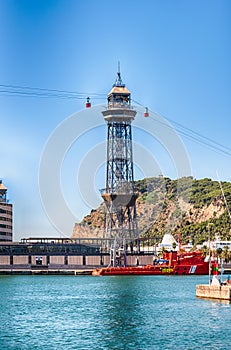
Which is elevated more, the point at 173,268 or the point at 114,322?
the point at 173,268

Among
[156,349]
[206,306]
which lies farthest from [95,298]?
[156,349]

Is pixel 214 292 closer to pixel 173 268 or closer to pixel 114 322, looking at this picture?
pixel 114 322

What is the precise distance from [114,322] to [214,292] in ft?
68.6

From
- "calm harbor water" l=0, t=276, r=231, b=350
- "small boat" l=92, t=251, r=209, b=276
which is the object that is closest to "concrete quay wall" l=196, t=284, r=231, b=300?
"calm harbor water" l=0, t=276, r=231, b=350

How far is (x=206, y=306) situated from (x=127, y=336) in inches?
822

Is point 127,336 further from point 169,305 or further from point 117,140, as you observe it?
point 117,140

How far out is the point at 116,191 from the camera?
193125 mm

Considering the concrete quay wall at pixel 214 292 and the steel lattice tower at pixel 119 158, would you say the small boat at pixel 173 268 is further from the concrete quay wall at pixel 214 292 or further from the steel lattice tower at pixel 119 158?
the concrete quay wall at pixel 214 292

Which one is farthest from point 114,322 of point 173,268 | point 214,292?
point 173,268

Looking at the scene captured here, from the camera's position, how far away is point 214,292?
261 feet

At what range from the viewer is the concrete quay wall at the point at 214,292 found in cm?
7631

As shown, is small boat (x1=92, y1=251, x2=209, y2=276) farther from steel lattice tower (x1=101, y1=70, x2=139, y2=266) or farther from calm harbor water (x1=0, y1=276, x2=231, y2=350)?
calm harbor water (x1=0, y1=276, x2=231, y2=350)

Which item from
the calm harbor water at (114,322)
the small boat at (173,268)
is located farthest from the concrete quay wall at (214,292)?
the small boat at (173,268)

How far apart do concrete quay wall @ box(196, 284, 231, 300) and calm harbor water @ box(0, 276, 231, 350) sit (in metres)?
1.36
